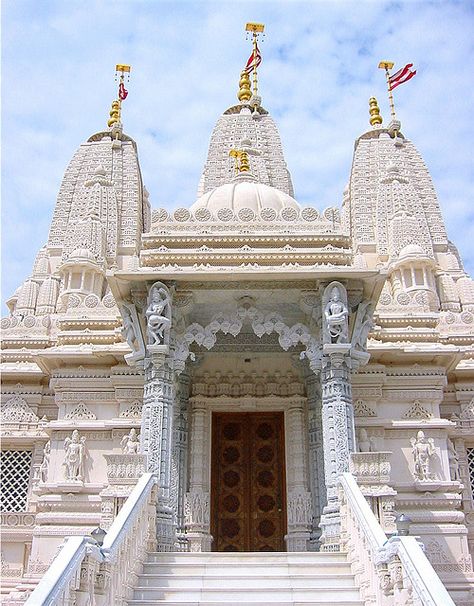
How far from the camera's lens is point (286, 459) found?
14.8m

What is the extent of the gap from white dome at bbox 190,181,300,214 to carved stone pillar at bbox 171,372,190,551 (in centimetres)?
451

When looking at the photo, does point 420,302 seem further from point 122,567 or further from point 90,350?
point 122,567

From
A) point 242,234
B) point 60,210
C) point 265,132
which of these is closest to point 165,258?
point 242,234

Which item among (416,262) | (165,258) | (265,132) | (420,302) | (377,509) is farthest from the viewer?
(265,132)

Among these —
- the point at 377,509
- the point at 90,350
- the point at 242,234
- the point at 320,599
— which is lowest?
the point at 320,599

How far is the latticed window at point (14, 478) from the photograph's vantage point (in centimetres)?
1636

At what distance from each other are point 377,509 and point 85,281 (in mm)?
15129

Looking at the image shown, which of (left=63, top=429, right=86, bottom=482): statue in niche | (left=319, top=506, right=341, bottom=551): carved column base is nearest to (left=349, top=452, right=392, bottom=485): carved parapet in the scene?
(left=319, top=506, right=341, bottom=551): carved column base

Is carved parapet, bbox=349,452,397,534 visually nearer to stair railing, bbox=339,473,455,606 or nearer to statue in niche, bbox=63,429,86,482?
stair railing, bbox=339,473,455,606

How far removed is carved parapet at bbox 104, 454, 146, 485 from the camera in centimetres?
1091

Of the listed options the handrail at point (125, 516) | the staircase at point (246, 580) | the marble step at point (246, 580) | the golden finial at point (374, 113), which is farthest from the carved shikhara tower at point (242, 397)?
the golden finial at point (374, 113)

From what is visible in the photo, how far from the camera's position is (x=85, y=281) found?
912 inches

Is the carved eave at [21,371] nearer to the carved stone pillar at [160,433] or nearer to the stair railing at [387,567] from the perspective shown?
the carved stone pillar at [160,433]

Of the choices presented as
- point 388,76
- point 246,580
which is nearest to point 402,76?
point 388,76
